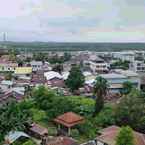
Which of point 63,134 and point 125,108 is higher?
point 125,108

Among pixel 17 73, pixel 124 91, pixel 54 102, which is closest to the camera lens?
pixel 54 102

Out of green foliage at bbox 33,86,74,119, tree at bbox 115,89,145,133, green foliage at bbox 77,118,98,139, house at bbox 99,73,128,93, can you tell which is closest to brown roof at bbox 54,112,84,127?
green foliage at bbox 77,118,98,139

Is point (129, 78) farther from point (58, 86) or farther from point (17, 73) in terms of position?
point (17, 73)

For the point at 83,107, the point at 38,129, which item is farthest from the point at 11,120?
the point at 83,107

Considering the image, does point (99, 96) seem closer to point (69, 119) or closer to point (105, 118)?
point (105, 118)

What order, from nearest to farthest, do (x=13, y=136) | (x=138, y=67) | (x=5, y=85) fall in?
(x=13, y=136) → (x=5, y=85) → (x=138, y=67)

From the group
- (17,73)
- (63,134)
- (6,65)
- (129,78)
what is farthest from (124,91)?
(6,65)
